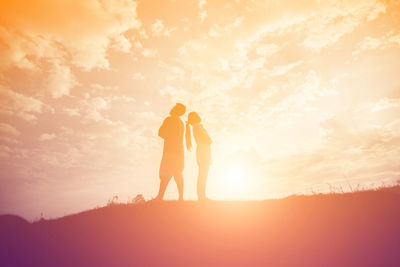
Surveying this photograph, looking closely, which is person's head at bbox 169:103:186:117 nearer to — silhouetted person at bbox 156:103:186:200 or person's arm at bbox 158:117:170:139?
silhouetted person at bbox 156:103:186:200

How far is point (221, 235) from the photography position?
670cm

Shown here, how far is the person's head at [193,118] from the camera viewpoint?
1062 cm

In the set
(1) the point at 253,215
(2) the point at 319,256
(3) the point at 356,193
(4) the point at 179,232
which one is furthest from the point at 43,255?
(3) the point at 356,193

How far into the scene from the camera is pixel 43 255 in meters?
6.47

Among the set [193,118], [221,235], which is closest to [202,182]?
[193,118]

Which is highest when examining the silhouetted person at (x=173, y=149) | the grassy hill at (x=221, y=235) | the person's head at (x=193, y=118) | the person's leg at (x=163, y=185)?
the person's head at (x=193, y=118)

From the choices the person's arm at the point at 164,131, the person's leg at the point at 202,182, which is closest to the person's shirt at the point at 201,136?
the person's leg at the point at 202,182

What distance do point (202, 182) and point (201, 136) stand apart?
5.68 ft

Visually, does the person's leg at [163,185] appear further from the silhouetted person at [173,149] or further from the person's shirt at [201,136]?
the person's shirt at [201,136]

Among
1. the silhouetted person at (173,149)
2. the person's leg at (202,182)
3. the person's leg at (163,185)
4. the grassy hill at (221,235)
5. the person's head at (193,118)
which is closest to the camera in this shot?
the grassy hill at (221,235)

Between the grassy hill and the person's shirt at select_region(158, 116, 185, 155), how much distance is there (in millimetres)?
2154

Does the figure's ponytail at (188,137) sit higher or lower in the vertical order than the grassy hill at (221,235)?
higher

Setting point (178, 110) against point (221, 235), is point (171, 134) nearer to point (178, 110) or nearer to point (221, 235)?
point (178, 110)

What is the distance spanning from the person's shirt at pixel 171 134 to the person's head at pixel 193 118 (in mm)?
571
